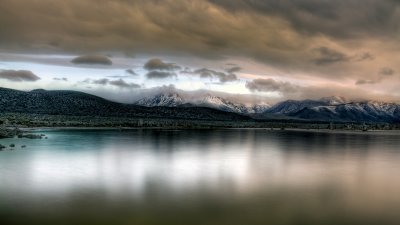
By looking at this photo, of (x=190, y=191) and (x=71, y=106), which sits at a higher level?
(x=71, y=106)

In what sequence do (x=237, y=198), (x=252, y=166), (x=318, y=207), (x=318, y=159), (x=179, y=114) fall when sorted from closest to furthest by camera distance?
(x=318, y=207), (x=237, y=198), (x=252, y=166), (x=318, y=159), (x=179, y=114)

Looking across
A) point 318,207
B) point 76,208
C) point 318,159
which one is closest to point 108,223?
point 76,208

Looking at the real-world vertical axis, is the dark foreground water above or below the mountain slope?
below

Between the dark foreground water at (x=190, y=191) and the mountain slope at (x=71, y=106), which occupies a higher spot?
the mountain slope at (x=71, y=106)

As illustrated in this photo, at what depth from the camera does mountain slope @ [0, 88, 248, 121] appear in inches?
5349

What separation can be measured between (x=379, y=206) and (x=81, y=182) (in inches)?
558

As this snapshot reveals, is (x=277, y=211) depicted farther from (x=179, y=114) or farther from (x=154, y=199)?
(x=179, y=114)

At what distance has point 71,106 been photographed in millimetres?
152125

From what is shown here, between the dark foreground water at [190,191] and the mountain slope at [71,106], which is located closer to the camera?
the dark foreground water at [190,191]

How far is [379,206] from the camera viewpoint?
16.6m

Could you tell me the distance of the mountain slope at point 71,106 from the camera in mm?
135875

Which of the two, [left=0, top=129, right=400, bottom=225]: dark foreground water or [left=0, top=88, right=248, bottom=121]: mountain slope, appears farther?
[left=0, top=88, right=248, bottom=121]: mountain slope

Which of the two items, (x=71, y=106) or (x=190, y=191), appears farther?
(x=71, y=106)

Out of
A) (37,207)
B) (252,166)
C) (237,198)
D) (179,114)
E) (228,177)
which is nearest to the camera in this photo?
(37,207)
